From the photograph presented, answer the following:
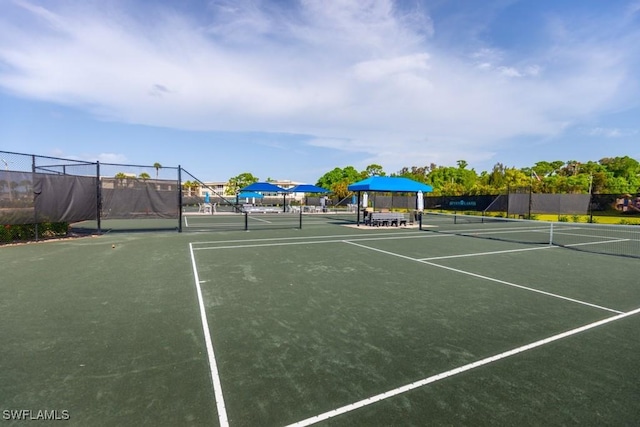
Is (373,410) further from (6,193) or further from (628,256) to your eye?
(6,193)

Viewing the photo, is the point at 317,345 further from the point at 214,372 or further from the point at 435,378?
the point at 435,378

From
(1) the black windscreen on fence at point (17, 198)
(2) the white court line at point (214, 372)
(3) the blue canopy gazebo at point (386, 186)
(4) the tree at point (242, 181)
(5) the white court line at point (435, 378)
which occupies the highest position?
(4) the tree at point (242, 181)

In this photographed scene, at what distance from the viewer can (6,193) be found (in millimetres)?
11516

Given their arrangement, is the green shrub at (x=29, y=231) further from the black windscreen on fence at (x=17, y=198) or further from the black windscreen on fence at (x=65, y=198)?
the black windscreen on fence at (x=65, y=198)

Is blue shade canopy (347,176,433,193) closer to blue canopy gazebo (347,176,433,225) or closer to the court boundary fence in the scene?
blue canopy gazebo (347,176,433,225)

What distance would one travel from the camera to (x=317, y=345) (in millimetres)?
4215

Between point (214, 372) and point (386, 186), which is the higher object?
point (386, 186)

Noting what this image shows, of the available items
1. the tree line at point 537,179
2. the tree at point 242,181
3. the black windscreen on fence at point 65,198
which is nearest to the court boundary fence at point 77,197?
the black windscreen on fence at point 65,198

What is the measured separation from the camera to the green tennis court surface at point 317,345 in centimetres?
298

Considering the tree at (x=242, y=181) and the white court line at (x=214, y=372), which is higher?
the tree at (x=242, y=181)

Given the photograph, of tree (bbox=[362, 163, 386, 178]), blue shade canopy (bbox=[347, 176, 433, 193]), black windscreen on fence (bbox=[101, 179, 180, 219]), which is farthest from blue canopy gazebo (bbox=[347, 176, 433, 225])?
tree (bbox=[362, 163, 386, 178])

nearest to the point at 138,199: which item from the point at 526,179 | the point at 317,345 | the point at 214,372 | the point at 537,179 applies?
the point at 214,372

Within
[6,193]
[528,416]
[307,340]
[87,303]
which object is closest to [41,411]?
[307,340]

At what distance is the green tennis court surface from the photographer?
2977 millimetres
